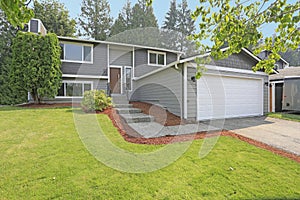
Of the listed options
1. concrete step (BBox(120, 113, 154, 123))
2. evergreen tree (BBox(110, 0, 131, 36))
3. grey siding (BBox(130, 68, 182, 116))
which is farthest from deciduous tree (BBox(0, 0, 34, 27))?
evergreen tree (BBox(110, 0, 131, 36))

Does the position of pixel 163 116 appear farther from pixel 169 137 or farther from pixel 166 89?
pixel 169 137

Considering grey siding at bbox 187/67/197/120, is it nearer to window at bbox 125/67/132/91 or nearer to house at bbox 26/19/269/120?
house at bbox 26/19/269/120

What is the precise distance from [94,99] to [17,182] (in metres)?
5.78

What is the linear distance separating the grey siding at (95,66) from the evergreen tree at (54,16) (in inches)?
486

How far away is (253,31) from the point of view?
2693mm

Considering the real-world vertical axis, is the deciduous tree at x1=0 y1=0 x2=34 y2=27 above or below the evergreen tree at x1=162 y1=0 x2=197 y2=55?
below

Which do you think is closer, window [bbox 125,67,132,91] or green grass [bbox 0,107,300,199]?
green grass [bbox 0,107,300,199]

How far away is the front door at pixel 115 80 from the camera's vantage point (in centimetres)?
1312

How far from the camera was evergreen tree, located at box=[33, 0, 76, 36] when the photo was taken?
2094 cm

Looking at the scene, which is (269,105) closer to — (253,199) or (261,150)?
(261,150)

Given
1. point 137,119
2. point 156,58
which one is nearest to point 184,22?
point 156,58

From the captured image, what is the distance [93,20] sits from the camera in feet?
82.3

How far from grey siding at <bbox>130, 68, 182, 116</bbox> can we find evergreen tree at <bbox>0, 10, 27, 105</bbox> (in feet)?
28.4

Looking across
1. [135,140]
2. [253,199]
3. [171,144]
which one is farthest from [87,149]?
[253,199]
